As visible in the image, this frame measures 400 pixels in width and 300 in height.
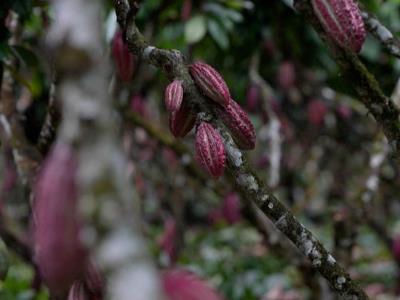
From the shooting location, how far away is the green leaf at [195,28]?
238cm

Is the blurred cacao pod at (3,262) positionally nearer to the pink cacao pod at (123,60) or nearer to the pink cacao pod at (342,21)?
the pink cacao pod at (123,60)

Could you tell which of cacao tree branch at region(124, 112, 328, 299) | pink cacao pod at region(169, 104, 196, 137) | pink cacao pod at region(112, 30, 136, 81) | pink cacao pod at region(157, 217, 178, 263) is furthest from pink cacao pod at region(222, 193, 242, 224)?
pink cacao pod at region(169, 104, 196, 137)

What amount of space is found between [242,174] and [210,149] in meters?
0.09

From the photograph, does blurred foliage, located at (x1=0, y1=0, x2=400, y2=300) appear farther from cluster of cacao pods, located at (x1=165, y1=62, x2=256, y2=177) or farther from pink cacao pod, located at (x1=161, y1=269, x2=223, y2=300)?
pink cacao pod, located at (x1=161, y1=269, x2=223, y2=300)

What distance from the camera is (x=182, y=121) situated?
1.01 m

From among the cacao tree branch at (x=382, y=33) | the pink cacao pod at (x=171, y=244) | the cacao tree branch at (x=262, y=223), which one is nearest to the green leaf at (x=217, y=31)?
the cacao tree branch at (x=262, y=223)

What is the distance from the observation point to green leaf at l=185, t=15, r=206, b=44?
2.38 meters

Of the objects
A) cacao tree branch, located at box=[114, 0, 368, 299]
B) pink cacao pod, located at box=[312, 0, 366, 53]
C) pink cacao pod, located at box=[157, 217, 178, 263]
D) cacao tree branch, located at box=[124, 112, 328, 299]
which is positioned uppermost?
pink cacao pod, located at box=[312, 0, 366, 53]

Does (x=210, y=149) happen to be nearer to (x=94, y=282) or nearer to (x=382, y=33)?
(x=94, y=282)

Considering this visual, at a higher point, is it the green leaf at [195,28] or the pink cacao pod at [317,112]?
the green leaf at [195,28]

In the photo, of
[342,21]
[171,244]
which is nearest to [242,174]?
[342,21]

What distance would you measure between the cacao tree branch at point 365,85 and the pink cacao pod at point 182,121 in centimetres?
21

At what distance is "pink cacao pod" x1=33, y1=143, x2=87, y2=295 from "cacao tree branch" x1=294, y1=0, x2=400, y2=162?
0.56 metres

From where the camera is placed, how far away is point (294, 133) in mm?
3857
